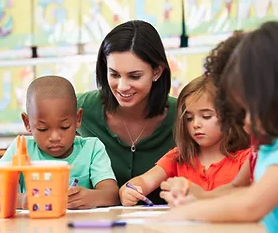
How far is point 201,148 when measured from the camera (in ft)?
6.18

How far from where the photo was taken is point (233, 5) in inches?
106

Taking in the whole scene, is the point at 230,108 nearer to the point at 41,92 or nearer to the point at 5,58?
the point at 41,92

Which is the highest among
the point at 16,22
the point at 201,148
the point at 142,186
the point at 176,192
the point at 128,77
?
the point at 16,22

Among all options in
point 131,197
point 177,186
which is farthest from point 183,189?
point 131,197

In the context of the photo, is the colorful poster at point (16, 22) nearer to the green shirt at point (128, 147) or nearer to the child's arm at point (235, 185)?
the green shirt at point (128, 147)

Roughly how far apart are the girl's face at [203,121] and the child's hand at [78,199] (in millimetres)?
405

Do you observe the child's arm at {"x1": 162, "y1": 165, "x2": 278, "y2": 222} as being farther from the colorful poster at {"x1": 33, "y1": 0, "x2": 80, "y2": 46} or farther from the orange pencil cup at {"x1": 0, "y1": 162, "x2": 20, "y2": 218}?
the colorful poster at {"x1": 33, "y1": 0, "x2": 80, "y2": 46}

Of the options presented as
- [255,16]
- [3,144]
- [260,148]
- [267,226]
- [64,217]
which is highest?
[255,16]

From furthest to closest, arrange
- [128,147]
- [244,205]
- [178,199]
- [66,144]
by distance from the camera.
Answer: [128,147] < [66,144] < [178,199] < [244,205]

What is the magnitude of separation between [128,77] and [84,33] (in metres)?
0.95

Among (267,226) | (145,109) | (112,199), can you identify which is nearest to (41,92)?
(112,199)

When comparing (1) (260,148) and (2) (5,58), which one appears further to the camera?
(2) (5,58)

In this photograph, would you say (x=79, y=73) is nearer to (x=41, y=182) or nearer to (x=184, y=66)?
(x=184, y=66)

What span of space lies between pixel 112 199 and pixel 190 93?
0.43 meters
